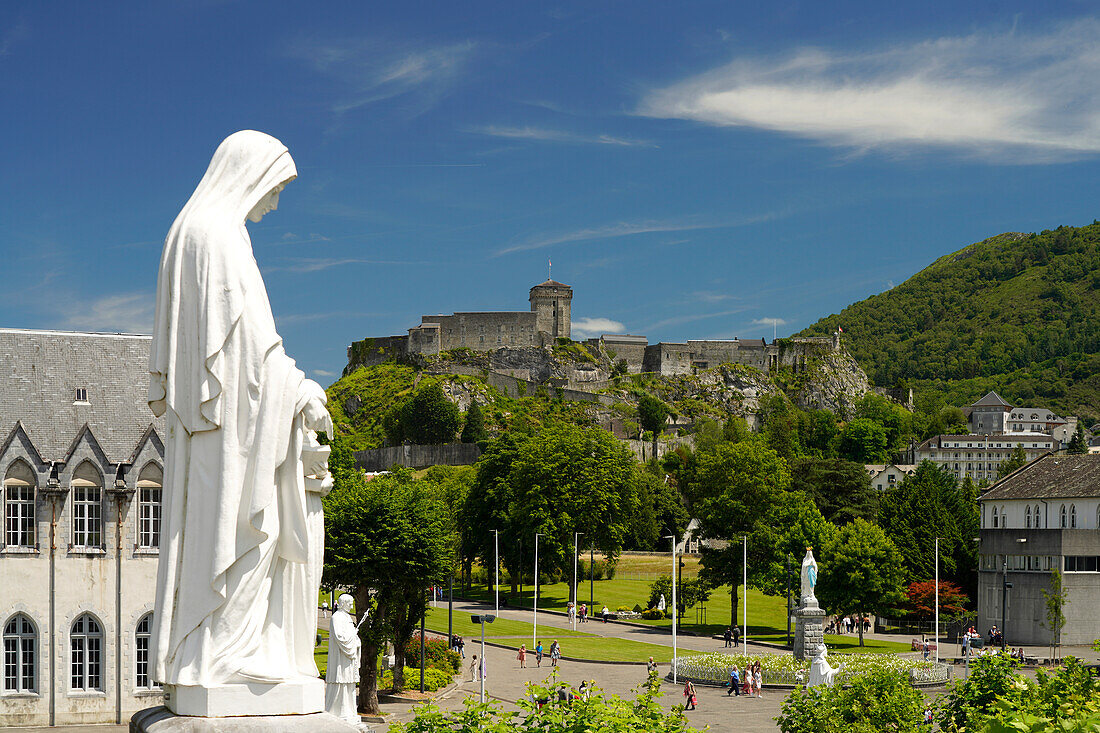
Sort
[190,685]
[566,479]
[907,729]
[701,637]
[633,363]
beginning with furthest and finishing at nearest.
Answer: [633,363] → [566,479] → [701,637] → [907,729] → [190,685]

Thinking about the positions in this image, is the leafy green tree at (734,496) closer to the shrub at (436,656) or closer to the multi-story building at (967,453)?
the shrub at (436,656)

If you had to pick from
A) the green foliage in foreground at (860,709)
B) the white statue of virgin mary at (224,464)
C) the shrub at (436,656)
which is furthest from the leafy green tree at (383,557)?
the white statue of virgin mary at (224,464)

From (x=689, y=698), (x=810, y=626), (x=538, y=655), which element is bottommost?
(x=538, y=655)

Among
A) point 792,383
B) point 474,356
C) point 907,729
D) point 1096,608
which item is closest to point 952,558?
point 1096,608

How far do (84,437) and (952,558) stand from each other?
5565cm

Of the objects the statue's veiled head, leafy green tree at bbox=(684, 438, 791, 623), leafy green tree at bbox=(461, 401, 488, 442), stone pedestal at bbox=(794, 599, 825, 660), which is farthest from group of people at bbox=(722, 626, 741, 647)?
leafy green tree at bbox=(461, 401, 488, 442)

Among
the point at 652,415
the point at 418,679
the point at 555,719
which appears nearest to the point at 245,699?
the point at 555,719

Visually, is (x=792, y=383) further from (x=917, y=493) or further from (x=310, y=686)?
(x=310, y=686)

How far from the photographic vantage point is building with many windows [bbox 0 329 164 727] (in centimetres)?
3578

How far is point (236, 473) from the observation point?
789 cm

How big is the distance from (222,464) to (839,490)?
85949 millimetres

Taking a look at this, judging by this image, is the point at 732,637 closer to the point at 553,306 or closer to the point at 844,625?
the point at 844,625

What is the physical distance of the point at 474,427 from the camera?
454 ft

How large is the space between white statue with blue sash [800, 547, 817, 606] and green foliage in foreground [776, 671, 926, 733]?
2656cm
